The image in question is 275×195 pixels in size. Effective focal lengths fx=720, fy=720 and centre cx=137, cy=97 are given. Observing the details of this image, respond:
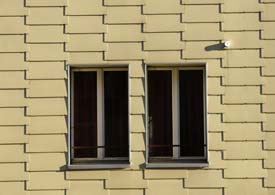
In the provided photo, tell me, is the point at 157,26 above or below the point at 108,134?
above

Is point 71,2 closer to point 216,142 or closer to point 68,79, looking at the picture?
point 68,79

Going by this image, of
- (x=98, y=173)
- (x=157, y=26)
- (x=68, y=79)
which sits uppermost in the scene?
(x=157, y=26)

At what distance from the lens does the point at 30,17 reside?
11.1 metres

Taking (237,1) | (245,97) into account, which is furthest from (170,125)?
(237,1)

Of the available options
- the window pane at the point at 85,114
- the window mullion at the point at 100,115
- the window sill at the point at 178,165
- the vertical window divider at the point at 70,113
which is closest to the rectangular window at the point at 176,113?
the window sill at the point at 178,165

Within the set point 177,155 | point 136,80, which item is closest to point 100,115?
point 136,80

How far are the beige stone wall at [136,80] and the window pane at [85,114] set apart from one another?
30 cm

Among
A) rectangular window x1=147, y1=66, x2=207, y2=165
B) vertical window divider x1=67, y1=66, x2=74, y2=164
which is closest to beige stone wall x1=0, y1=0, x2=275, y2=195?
vertical window divider x1=67, y1=66, x2=74, y2=164

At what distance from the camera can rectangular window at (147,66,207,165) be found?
36.8ft

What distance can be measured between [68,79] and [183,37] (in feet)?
6.18

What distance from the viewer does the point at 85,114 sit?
37.0 feet

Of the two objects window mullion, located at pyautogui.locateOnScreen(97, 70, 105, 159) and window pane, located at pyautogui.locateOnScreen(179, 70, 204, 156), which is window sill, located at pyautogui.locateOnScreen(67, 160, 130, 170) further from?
window pane, located at pyautogui.locateOnScreen(179, 70, 204, 156)

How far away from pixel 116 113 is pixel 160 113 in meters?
0.69

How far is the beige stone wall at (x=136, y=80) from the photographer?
35.9 ft
